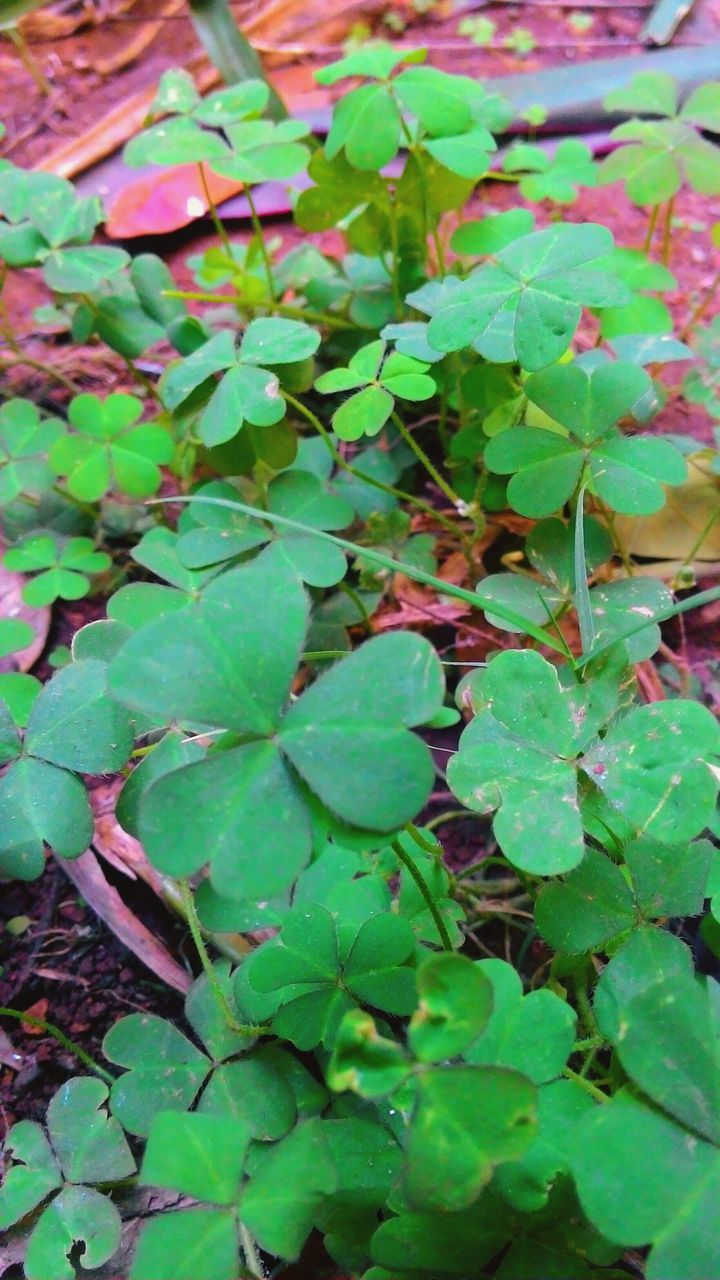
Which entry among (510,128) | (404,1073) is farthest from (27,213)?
(404,1073)

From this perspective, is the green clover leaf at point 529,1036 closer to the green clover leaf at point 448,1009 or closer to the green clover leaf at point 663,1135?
the green clover leaf at point 663,1135

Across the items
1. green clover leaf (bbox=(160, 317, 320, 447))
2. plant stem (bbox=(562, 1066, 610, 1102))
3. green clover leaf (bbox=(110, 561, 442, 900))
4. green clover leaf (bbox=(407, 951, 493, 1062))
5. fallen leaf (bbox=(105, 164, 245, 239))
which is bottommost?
plant stem (bbox=(562, 1066, 610, 1102))

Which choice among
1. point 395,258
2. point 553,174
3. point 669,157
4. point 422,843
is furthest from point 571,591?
point 553,174

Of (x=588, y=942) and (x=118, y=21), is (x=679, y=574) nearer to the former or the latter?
(x=588, y=942)

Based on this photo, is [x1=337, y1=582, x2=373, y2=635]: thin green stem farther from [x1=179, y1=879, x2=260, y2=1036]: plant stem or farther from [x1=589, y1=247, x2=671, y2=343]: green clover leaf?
[x1=589, y1=247, x2=671, y2=343]: green clover leaf

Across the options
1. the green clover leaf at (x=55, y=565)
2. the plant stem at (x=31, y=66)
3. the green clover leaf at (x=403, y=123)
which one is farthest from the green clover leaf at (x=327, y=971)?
the plant stem at (x=31, y=66)

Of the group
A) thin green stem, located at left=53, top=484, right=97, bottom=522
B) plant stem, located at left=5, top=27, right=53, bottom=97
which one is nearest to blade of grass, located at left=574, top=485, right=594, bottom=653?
thin green stem, located at left=53, top=484, right=97, bottom=522
